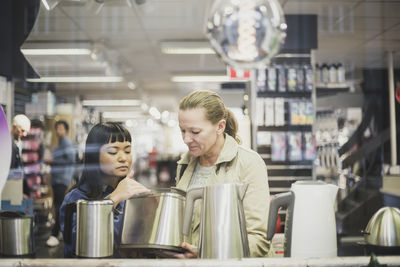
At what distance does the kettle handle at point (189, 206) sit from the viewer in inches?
71.7

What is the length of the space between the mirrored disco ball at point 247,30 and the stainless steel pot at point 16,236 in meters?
1.10

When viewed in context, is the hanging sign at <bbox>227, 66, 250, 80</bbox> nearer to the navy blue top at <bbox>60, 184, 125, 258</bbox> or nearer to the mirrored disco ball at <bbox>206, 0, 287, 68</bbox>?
the mirrored disco ball at <bbox>206, 0, 287, 68</bbox>

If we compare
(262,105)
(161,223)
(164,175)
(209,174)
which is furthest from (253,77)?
(164,175)

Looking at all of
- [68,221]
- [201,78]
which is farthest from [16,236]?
[201,78]

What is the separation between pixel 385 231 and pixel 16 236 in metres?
1.41

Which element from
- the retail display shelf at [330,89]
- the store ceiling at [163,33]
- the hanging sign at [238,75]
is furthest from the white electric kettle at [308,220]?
the retail display shelf at [330,89]

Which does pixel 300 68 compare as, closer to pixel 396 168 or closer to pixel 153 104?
pixel 396 168

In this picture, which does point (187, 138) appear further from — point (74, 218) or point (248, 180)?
point (74, 218)

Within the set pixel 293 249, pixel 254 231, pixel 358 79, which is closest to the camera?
pixel 293 249

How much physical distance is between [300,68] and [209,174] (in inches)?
159

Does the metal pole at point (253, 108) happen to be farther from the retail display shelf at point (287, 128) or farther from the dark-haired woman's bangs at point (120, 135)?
the dark-haired woman's bangs at point (120, 135)

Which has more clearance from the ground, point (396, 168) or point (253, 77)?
point (253, 77)

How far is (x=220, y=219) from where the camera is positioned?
1799 millimetres

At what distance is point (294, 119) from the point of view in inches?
234
